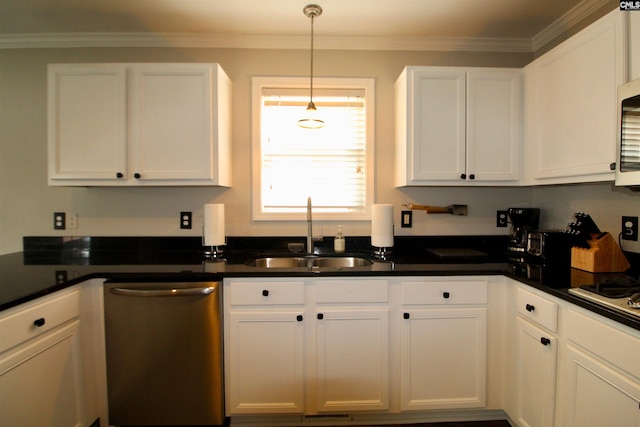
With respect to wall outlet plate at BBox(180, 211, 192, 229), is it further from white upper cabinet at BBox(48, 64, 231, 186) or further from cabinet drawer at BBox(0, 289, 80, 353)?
cabinet drawer at BBox(0, 289, 80, 353)

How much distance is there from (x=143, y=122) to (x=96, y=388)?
156 centimetres

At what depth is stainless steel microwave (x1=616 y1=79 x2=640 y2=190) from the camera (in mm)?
1172

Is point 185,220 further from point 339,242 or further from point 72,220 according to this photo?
point 339,242

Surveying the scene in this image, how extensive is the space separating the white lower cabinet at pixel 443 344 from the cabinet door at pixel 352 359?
124 millimetres

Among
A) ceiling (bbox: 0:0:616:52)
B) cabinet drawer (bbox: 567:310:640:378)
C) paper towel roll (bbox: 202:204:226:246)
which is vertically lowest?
cabinet drawer (bbox: 567:310:640:378)

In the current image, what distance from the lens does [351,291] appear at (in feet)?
5.04

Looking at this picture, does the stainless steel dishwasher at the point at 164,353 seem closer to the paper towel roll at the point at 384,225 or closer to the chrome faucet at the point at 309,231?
the chrome faucet at the point at 309,231

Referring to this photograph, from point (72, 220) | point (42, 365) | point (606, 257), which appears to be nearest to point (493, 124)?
point (606, 257)

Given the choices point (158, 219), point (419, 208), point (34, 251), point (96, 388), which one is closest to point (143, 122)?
point (158, 219)

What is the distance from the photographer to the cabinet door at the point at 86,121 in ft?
5.82

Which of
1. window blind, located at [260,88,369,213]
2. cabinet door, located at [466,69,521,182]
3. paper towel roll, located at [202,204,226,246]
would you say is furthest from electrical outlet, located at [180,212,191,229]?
cabinet door, located at [466,69,521,182]

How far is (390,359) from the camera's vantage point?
5.14ft

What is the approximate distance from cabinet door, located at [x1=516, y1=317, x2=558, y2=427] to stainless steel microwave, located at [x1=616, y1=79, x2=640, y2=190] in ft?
2.50

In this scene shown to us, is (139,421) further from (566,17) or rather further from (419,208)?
(566,17)
